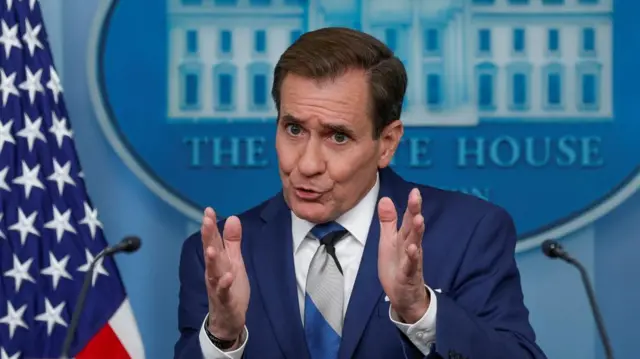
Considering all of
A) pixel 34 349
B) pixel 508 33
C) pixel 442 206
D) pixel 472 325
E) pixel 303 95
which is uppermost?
pixel 508 33

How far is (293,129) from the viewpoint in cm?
295

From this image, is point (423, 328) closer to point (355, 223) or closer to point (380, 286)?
point (380, 286)

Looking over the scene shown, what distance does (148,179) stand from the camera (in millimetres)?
4176

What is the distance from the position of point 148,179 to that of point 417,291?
1858 mm

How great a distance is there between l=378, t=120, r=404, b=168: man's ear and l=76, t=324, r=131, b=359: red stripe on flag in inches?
50.6

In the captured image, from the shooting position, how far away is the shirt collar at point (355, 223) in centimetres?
304

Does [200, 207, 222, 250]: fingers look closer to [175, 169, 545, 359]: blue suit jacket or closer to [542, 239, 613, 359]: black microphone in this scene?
[175, 169, 545, 359]: blue suit jacket

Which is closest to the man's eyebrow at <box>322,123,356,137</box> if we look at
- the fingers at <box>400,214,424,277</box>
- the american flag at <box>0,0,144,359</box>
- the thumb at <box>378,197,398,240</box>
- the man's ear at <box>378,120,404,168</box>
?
the man's ear at <box>378,120,404,168</box>

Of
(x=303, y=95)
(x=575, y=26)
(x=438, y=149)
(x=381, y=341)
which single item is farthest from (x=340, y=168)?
(x=575, y=26)

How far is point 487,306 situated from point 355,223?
16.5 inches

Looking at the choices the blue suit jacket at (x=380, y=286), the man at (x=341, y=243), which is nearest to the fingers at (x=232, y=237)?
the man at (x=341, y=243)

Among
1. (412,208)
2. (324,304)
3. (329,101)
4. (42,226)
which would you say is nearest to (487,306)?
(324,304)

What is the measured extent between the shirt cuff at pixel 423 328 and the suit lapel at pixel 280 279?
1.23ft

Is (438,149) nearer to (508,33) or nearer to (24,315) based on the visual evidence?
(508,33)
